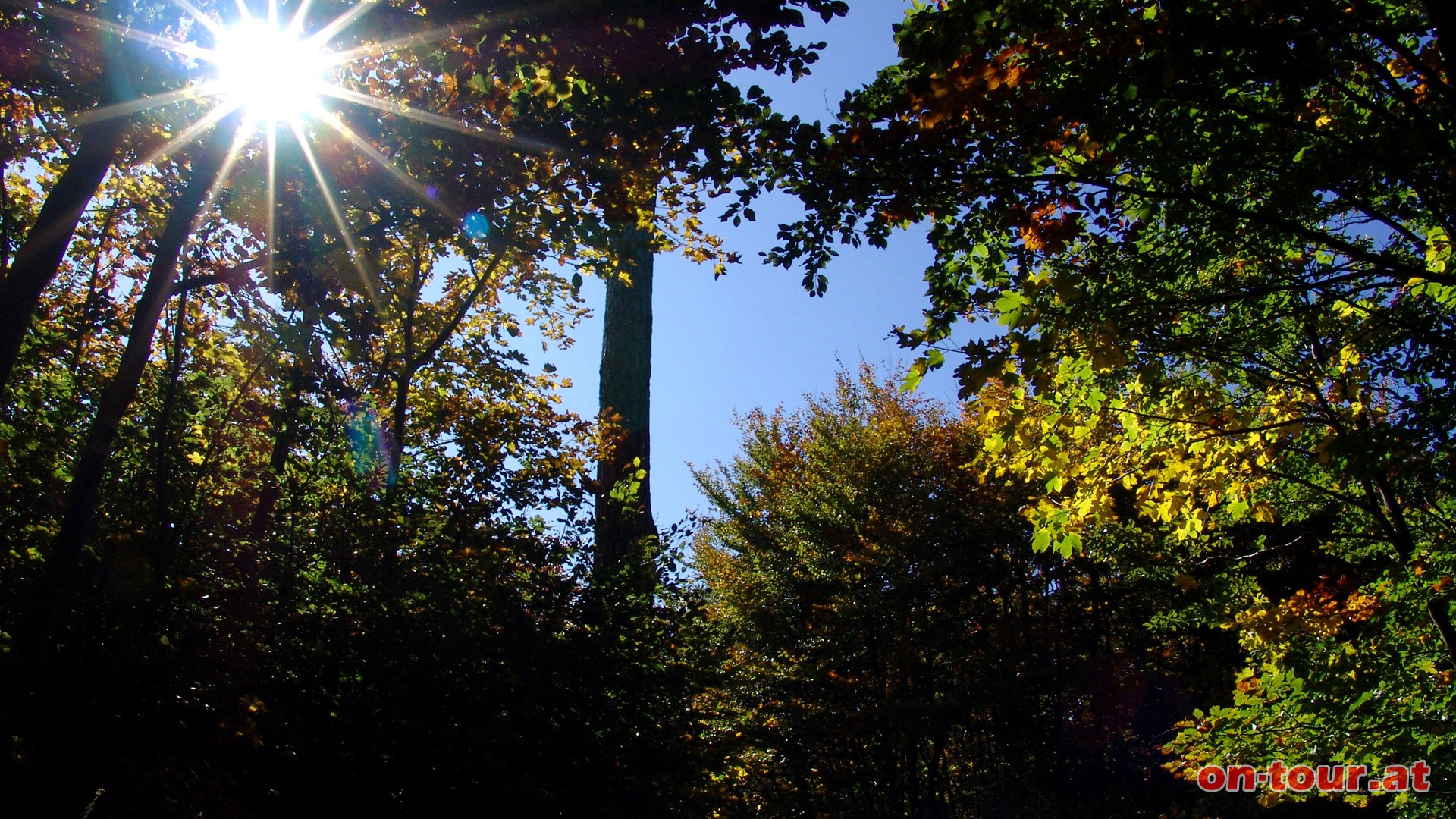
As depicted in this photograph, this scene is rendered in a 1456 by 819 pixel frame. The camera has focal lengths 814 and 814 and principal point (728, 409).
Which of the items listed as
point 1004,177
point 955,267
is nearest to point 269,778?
point 955,267

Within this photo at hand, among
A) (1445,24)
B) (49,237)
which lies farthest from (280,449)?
(1445,24)

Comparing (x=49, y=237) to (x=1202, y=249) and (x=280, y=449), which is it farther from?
(x=1202, y=249)

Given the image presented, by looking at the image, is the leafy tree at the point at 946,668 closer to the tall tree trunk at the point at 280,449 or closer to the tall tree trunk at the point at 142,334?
the tall tree trunk at the point at 280,449

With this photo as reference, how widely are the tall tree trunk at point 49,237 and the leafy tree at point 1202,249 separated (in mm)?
3464

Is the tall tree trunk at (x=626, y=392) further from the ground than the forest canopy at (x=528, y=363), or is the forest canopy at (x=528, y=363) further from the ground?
the tall tree trunk at (x=626, y=392)

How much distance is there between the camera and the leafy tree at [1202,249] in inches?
127

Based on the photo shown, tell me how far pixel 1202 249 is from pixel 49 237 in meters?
5.46

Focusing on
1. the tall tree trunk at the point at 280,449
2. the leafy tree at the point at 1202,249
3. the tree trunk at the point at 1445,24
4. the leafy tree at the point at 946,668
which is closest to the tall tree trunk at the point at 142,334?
the tall tree trunk at the point at 280,449

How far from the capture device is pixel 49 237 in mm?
3875

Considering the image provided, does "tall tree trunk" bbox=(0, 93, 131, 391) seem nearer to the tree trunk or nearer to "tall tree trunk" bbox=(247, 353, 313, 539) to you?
"tall tree trunk" bbox=(247, 353, 313, 539)

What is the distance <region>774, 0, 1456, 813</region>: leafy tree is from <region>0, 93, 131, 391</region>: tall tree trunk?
11.4ft

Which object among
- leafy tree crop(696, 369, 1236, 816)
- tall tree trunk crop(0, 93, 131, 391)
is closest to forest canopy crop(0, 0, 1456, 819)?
tall tree trunk crop(0, 93, 131, 391)

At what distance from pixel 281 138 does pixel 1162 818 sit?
12.3 metres

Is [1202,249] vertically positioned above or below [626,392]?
below
